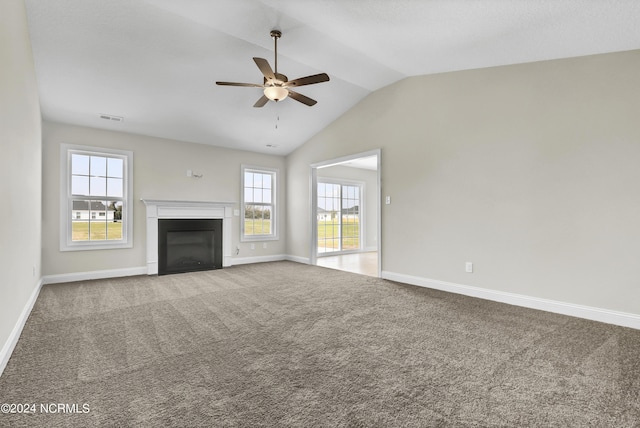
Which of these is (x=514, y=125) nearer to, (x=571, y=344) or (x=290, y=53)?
(x=571, y=344)

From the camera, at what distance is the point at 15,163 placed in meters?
2.47

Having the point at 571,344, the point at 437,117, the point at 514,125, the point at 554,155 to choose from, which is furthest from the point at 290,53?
the point at 571,344

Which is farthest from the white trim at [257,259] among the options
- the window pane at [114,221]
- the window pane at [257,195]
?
the window pane at [114,221]

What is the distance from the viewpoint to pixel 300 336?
2.68 m

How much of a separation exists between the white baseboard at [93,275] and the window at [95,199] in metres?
0.41

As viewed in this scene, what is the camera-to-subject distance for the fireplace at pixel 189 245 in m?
5.59

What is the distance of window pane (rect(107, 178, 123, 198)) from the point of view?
5297 mm

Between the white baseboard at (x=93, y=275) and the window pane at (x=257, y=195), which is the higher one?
the window pane at (x=257, y=195)

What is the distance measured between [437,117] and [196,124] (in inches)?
160

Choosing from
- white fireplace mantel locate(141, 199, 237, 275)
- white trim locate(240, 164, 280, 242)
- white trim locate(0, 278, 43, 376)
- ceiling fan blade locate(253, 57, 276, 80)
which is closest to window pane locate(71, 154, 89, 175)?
white fireplace mantel locate(141, 199, 237, 275)

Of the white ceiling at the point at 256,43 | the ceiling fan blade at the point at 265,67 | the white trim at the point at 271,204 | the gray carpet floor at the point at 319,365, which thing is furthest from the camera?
the white trim at the point at 271,204

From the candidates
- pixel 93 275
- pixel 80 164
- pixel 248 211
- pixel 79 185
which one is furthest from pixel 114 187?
pixel 248 211

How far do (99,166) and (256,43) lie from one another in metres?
3.64

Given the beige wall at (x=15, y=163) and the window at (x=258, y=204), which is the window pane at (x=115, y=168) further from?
the window at (x=258, y=204)
